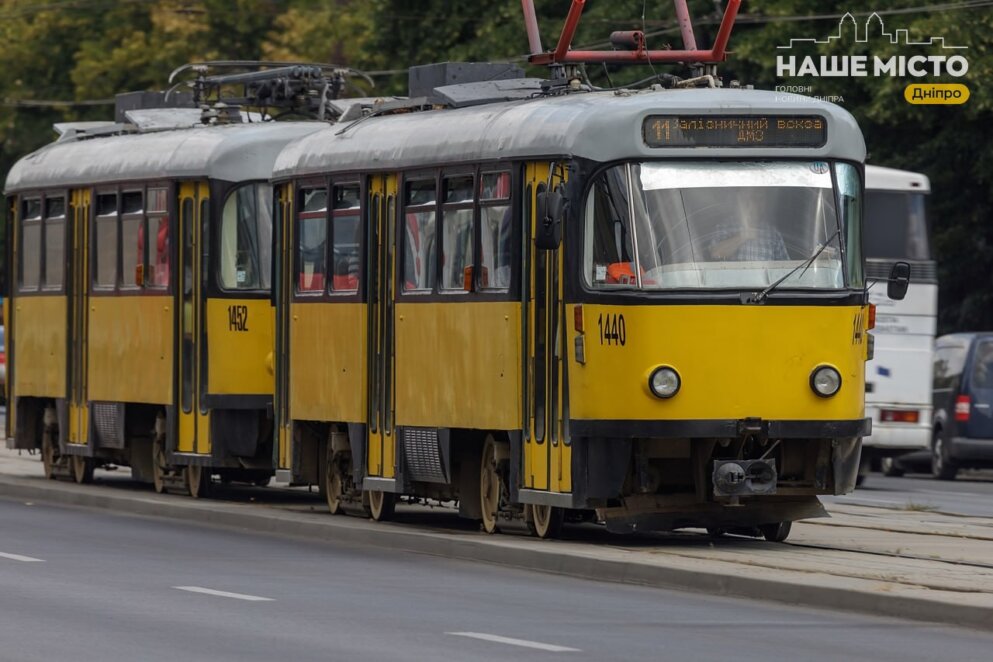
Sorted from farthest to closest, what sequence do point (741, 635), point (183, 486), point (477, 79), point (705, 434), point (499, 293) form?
1. point (183, 486)
2. point (477, 79)
3. point (499, 293)
4. point (705, 434)
5. point (741, 635)

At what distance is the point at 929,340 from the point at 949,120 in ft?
29.2

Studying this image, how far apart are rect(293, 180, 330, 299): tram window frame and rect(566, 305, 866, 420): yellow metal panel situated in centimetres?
408

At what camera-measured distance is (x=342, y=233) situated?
68.1 feet

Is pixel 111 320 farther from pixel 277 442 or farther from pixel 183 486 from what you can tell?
pixel 277 442

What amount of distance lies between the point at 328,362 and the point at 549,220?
4167 mm

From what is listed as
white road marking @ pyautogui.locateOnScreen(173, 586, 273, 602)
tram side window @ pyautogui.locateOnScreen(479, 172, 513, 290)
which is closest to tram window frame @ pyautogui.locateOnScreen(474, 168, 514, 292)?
tram side window @ pyautogui.locateOnScreen(479, 172, 513, 290)

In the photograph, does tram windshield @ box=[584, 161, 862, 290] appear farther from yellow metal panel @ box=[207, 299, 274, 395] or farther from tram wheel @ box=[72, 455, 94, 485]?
tram wheel @ box=[72, 455, 94, 485]

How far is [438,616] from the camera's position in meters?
13.4

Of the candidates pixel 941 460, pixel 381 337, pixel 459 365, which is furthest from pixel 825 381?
pixel 941 460

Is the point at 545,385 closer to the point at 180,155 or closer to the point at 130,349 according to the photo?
the point at 180,155

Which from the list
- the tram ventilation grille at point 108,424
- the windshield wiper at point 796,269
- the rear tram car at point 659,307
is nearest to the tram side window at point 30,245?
the tram ventilation grille at point 108,424

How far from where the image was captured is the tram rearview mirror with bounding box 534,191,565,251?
56.3 ft

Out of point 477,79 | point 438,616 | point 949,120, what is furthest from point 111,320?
point 949,120

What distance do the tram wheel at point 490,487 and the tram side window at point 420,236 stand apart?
4.44ft
